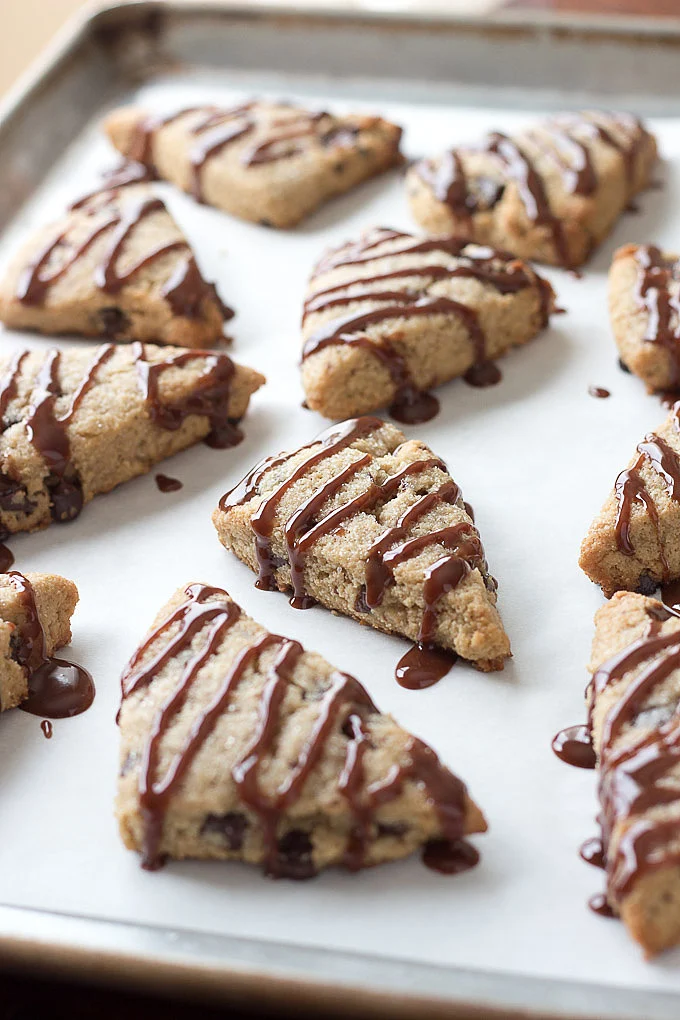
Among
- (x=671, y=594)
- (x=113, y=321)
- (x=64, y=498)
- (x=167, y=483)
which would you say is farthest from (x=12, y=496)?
(x=671, y=594)

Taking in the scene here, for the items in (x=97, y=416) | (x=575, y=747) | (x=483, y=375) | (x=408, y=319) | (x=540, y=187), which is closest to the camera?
(x=575, y=747)

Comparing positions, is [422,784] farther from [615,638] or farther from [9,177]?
[9,177]

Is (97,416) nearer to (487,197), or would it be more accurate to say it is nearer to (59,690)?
(59,690)

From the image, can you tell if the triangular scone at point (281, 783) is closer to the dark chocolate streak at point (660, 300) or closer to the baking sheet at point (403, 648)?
the baking sheet at point (403, 648)

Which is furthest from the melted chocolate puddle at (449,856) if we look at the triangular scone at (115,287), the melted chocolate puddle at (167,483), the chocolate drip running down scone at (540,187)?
the chocolate drip running down scone at (540,187)

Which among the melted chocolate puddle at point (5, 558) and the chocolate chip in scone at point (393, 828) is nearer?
the chocolate chip in scone at point (393, 828)
